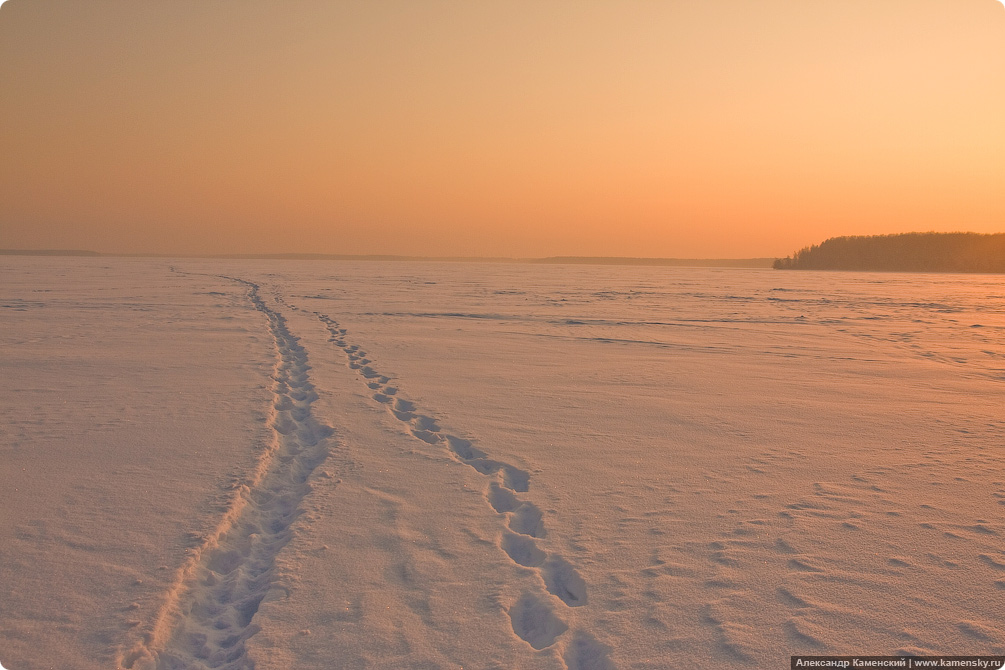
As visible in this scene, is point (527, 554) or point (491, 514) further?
point (491, 514)

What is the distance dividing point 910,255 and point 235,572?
266 feet

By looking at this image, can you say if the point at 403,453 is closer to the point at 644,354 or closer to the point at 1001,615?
the point at 1001,615

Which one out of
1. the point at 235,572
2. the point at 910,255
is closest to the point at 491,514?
the point at 235,572

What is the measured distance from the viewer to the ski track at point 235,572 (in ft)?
7.89

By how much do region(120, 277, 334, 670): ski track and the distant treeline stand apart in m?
→ 75.9

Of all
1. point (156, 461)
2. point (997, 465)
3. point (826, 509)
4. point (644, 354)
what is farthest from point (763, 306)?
point (156, 461)

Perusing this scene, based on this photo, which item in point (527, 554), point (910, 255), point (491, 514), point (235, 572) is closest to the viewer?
point (235, 572)

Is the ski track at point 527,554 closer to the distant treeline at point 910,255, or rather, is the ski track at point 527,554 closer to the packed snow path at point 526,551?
the packed snow path at point 526,551

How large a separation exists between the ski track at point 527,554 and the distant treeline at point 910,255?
74.7m

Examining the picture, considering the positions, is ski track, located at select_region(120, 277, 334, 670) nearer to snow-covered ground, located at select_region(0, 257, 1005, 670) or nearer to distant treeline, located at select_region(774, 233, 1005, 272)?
snow-covered ground, located at select_region(0, 257, 1005, 670)

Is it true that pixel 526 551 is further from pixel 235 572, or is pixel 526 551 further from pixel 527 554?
pixel 235 572

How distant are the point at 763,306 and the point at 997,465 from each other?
15.1 m

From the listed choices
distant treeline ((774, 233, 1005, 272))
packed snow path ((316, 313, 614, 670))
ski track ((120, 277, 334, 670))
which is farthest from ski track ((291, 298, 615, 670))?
distant treeline ((774, 233, 1005, 272))

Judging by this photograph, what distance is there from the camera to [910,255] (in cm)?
7056
